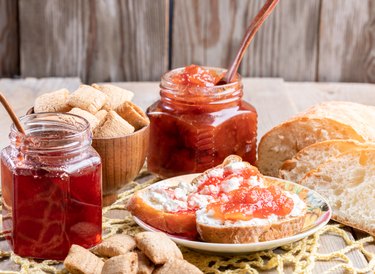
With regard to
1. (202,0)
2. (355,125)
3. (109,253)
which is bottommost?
(109,253)

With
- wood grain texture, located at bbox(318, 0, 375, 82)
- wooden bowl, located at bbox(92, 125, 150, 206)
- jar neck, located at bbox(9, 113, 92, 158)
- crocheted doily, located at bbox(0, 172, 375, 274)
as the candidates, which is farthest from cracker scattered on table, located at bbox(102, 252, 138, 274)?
wood grain texture, located at bbox(318, 0, 375, 82)

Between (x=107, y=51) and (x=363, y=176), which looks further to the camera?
(x=107, y=51)

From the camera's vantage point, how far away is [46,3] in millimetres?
3385

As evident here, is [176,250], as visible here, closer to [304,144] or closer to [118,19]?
[304,144]

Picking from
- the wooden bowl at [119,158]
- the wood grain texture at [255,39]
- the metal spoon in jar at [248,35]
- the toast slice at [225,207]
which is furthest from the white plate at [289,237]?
the wood grain texture at [255,39]

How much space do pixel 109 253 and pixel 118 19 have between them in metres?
1.91

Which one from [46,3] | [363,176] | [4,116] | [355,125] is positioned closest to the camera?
[363,176]

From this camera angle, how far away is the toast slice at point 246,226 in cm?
173

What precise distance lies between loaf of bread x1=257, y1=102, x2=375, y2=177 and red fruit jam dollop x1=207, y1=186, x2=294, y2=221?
0.41 metres

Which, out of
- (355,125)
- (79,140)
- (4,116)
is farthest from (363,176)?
(4,116)

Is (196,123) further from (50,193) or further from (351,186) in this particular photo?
(50,193)

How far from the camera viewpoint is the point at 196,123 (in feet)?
7.07

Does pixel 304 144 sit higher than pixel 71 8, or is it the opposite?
pixel 71 8

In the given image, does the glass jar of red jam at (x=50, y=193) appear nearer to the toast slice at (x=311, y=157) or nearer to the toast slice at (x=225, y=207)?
the toast slice at (x=225, y=207)
